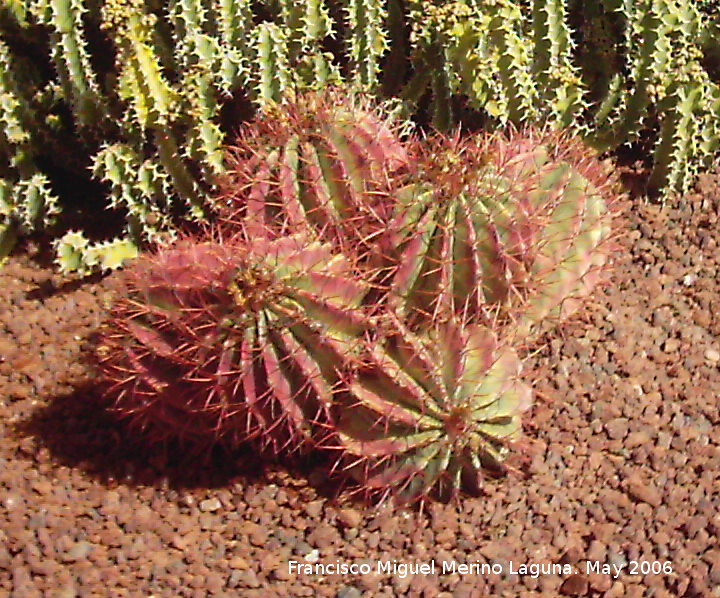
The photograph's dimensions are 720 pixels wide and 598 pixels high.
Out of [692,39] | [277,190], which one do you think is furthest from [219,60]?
[692,39]

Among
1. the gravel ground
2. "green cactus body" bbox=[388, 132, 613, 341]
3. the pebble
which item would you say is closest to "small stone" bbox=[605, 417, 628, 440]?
the gravel ground

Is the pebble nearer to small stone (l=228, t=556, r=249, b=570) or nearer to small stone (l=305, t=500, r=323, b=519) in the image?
small stone (l=305, t=500, r=323, b=519)

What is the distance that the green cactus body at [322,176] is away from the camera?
2.73 m

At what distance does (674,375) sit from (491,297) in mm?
651

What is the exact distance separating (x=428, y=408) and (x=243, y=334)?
1.51 ft

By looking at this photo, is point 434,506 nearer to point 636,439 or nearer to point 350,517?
point 350,517

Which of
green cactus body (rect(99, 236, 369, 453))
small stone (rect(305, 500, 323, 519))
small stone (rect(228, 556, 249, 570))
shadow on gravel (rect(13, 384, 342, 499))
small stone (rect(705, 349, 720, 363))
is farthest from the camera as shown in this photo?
small stone (rect(705, 349, 720, 363))

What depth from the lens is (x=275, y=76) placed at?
332 cm

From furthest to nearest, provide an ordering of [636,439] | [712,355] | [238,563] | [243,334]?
[712,355], [636,439], [238,563], [243,334]

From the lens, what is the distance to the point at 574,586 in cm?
246

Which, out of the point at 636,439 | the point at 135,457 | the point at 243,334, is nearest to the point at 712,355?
the point at 636,439

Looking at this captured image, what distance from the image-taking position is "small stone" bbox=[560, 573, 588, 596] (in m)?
2.45

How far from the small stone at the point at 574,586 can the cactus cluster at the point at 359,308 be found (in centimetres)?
31

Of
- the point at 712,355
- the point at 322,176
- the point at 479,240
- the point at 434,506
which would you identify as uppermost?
the point at 322,176
